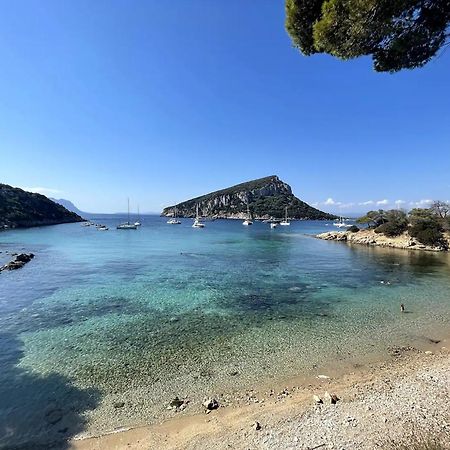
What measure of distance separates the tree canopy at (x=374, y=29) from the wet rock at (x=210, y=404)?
14.7 metres

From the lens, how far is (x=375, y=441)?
848 centimetres

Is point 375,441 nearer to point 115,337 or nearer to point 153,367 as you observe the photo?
point 153,367

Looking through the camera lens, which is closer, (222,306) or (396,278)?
(222,306)

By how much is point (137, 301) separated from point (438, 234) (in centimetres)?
6080

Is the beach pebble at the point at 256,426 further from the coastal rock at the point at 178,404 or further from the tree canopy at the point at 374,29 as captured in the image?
the tree canopy at the point at 374,29

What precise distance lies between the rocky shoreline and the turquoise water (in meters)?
27.4

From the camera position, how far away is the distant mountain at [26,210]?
123188mm

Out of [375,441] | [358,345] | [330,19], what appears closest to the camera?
[375,441]

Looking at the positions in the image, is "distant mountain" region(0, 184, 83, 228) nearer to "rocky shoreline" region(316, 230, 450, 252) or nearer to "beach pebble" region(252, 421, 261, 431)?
"rocky shoreline" region(316, 230, 450, 252)

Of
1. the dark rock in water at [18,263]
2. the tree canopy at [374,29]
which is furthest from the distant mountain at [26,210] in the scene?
the tree canopy at [374,29]

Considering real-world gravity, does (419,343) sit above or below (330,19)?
below

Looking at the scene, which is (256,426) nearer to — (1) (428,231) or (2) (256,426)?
(2) (256,426)

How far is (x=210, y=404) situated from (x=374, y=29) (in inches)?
608

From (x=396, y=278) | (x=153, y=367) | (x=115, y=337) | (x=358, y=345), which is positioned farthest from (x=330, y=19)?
(x=396, y=278)
